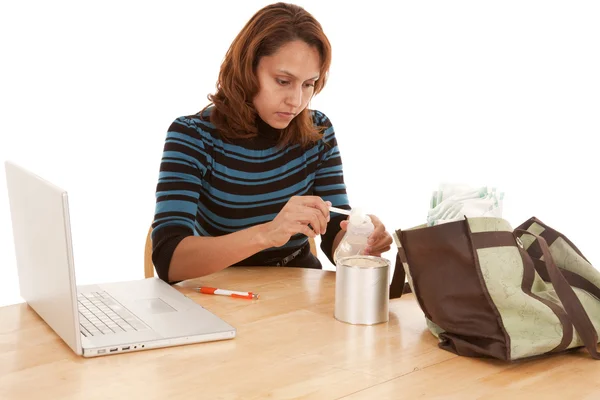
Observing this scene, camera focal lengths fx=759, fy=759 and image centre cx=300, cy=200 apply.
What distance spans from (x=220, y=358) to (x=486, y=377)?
0.43m

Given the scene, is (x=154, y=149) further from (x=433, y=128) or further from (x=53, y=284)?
(x=53, y=284)

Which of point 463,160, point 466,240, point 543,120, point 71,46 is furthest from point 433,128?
point 466,240

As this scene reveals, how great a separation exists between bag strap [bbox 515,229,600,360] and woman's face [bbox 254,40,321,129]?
900mm

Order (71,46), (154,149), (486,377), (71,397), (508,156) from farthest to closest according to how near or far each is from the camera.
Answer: (508,156) < (154,149) < (71,46) < (486,377) < (71,397)

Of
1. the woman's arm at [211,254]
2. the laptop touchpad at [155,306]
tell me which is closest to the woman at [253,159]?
the woman's arm at [211,254]

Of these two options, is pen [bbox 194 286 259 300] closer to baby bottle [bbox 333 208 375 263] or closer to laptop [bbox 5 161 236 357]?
laptop [bbox 5 161 236 357]

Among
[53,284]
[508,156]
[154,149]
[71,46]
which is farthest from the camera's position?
[508,156]

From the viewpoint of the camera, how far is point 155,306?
1514 millimetres

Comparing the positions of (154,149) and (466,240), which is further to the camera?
(154,149)

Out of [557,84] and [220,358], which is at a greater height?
[557,84]

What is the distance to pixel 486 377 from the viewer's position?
1.21 m

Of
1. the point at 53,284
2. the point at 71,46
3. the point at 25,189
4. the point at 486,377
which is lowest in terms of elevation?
the point at 486,377

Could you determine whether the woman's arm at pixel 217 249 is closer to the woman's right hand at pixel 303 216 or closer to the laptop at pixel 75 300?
the woman's right hand at pixel 303 216

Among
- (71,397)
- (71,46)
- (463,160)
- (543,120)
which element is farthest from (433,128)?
(71,397)
